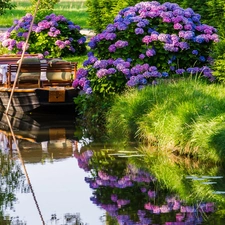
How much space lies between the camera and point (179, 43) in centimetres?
1911

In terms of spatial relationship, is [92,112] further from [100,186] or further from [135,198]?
[135,198]

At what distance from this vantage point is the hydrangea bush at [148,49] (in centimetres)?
1867

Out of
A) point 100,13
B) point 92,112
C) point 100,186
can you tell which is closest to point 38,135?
point 92,112

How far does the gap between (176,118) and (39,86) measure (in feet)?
25.2

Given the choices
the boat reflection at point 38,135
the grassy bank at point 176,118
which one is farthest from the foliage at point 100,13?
the grassy bank at point 176,118

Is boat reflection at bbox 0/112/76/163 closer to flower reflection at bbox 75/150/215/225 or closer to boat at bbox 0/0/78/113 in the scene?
boat at bbox 0/0/78/113

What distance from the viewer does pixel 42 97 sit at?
21.0m

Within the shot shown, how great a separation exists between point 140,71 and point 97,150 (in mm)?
4012

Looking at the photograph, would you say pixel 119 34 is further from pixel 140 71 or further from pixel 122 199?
pixel 122 199

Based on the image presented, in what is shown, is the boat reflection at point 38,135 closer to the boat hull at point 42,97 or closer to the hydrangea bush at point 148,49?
the boat hull at point 42,97

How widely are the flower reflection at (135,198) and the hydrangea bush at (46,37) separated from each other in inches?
563

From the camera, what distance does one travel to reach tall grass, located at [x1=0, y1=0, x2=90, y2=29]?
164ft

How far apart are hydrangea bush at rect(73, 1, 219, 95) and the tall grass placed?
2018 cm

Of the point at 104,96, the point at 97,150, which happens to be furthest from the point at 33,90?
the point at 97,150
